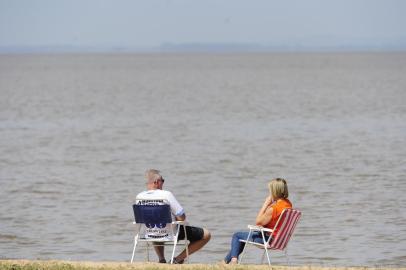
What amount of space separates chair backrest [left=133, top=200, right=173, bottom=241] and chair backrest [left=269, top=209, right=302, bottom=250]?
3.40 feet

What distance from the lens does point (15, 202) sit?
19.6 m

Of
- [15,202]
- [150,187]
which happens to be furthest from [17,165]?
[150,187]

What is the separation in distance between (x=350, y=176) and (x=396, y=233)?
7656 mm

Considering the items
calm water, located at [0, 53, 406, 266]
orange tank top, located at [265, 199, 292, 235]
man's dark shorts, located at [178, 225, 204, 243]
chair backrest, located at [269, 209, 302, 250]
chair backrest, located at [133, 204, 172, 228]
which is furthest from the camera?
calm water, located at [0, 53, 406, 266]

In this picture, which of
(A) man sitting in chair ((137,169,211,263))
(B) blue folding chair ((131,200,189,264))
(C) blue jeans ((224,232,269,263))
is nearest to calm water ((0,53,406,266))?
(A) man sitting in chair ((137,169,211,263))

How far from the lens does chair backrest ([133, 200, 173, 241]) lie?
→ 37.6 ft

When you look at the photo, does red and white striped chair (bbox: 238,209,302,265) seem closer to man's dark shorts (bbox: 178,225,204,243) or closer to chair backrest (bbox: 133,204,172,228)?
man's dark shorts (bbox: 178,225,204,243)

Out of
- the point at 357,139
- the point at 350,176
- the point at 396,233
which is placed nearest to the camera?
the point at 396,233

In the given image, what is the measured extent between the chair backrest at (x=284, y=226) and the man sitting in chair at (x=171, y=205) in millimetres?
869

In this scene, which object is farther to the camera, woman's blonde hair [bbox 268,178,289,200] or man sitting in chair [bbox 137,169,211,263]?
man sitting in chair [bbox 137,169,211,263]

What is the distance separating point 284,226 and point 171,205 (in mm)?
1119

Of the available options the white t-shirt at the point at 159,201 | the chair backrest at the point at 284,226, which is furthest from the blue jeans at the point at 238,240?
the white t-shirt at the point at 159,201

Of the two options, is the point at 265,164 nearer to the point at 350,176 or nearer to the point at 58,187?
the point at 350,176

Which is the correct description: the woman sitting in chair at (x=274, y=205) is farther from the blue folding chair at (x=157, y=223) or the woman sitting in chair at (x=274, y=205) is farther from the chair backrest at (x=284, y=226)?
the blue folding chair at (x=157, y=223)
